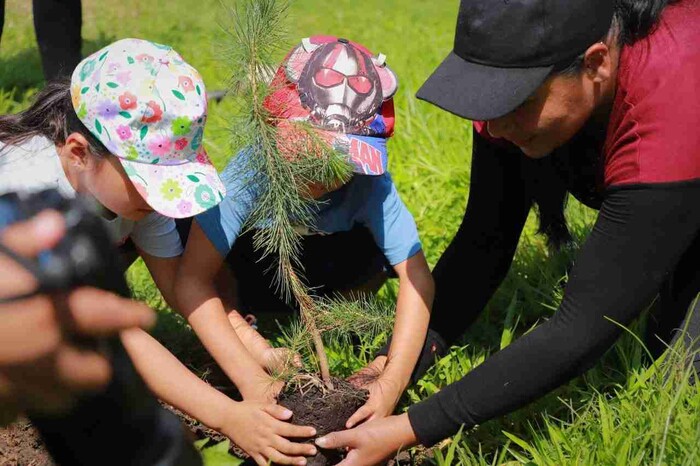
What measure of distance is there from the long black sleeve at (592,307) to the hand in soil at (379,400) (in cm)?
15

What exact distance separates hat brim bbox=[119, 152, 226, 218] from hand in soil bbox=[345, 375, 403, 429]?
0.62 metres

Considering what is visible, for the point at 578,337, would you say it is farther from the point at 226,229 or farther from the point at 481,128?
the point at 226,229

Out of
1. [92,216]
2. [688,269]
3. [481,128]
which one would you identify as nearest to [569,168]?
[481,128]

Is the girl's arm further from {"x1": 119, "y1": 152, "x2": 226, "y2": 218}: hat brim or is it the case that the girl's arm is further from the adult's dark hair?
the adult's dark hair

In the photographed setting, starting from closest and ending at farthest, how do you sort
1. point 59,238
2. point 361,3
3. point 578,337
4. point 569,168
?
1. point 59,238
2. point 578,337
3. point 569,168
4. point 361,3

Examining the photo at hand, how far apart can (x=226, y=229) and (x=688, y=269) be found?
1.26m

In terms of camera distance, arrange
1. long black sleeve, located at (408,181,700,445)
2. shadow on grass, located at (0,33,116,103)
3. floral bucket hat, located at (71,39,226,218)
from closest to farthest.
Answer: long black sleeve, located at (408,181,700,445) → floral bucket hat, located at (71,39,226,218) → shadow on grass, located at (0,33,116,103)

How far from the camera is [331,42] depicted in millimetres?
2473

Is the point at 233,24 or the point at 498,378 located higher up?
the point at 233,24

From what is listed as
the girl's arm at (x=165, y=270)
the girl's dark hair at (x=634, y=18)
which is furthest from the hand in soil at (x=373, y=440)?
the girl's dark hair at (x=634, y=18)

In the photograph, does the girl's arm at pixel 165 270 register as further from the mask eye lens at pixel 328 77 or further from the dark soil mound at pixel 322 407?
the mask eye lens at pixel 328 77

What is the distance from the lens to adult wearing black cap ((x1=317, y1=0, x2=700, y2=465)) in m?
1.91

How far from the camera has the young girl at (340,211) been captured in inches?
92.7

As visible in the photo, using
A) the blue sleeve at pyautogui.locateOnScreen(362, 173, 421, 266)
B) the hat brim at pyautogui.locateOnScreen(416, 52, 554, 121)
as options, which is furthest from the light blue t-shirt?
the hat brim at pyautogui.locateOnScreen(416, 52, 554, 121)
